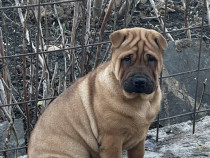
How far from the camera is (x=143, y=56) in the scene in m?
4.49

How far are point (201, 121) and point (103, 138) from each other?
6.94 ft

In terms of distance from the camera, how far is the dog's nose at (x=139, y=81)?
4.41m

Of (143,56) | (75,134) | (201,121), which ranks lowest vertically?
(201,121)

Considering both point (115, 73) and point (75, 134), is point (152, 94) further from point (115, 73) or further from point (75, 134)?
point (75, 134)

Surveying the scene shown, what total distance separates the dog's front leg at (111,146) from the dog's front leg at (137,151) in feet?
1.51

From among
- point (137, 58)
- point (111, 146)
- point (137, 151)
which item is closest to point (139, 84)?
point (137, 58)

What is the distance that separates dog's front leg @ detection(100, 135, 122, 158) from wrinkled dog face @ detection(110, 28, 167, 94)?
0.45m

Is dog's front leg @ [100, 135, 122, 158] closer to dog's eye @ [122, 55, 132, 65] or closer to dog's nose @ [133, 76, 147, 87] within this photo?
dog's nose @ [133, 76, 147, 87]

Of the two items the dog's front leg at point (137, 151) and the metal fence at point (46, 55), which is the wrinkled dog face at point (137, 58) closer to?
the dog's front leg at point (137, 151)

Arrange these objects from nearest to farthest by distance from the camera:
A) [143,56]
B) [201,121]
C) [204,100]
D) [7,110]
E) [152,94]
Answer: [143,56]
[152,94]
[7,110]
[201,121]
[204,100]

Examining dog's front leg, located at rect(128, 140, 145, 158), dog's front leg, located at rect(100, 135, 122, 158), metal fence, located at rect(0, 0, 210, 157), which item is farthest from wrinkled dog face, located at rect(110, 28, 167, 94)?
metal fence, located at rect(0, 0, 210, 157)

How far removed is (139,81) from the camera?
4.42m

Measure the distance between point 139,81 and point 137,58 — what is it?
199 mm

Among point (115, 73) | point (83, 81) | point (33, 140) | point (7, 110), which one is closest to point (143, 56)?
point (115, 73)
